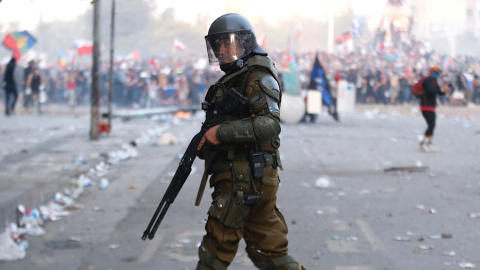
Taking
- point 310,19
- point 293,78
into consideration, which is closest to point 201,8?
point 310,19

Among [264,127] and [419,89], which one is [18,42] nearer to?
[419,89]

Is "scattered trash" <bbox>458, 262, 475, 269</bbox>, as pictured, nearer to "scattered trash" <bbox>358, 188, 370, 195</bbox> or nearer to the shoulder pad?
the shoulder pad

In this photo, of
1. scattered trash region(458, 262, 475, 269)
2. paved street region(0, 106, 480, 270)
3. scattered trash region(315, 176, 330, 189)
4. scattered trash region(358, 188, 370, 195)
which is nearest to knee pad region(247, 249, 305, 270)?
paved street region(0, 106, 480, 270)

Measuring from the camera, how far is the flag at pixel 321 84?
859 inches

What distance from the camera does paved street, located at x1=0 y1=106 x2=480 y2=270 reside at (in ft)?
20.2

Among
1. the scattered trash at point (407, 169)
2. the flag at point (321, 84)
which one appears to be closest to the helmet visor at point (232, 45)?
the scattered trash at point (407, 169)

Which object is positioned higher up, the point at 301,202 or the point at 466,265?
the point at 466,265

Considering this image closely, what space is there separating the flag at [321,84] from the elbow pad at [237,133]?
17.8 metres

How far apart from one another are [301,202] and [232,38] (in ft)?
15.0

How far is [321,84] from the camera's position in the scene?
21969mm

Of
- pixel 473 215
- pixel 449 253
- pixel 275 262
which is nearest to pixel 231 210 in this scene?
pixel 275 262

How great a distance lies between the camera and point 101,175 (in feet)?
35.7

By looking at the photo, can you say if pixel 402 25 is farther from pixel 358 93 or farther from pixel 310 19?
pixel 310 19

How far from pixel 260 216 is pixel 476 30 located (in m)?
84.9
